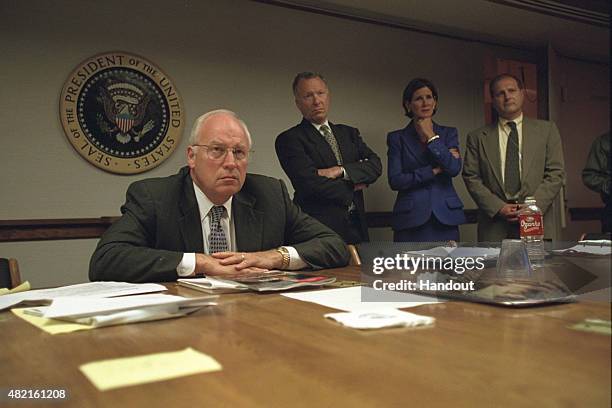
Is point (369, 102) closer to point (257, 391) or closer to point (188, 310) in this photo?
point (188, 310)

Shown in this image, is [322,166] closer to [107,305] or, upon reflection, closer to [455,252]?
[455,252]

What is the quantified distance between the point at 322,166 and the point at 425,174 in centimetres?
59

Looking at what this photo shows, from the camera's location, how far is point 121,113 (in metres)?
3.67

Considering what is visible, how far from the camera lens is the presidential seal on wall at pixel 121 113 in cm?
352

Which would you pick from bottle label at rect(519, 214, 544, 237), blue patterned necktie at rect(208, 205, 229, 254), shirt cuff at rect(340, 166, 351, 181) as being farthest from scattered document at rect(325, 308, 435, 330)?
shirt cuff at rect(340, 166, 351, 181)

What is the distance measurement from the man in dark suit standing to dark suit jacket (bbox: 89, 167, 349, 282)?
958mm

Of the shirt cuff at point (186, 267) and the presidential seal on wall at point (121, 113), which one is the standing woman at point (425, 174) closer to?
the presidential seal on wall at point (121, 113)

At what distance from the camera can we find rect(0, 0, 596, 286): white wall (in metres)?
3.37

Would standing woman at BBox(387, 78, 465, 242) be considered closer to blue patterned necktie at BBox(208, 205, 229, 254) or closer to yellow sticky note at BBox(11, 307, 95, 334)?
blue patterned necktie at BBox(208, 205, 229, 254)

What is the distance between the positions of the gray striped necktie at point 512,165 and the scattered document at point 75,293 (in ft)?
6.45

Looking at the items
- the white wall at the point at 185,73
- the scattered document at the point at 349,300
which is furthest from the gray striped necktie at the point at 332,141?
the scattered document at the point at 349,300

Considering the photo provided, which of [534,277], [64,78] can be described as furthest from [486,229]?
[64,78]

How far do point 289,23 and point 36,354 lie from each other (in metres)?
3.96

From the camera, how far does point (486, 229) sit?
2.84 metres
